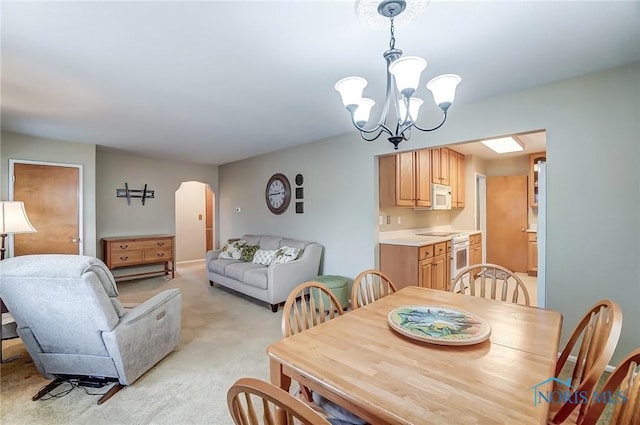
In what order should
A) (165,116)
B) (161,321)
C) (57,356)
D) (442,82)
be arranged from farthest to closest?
1. (165,116)
2. (161,321)
3. (57,356)
4. (442,82)

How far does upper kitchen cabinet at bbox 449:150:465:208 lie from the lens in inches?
197

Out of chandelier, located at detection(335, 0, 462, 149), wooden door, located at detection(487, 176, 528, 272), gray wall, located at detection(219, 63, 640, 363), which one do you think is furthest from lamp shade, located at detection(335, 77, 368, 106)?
wooden door, located at detection(487, 176, 528, 272)

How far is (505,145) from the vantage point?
4.53 m

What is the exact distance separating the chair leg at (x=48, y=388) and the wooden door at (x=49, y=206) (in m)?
2.70

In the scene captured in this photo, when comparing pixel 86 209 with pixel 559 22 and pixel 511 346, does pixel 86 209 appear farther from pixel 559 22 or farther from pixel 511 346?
pixel 559 22

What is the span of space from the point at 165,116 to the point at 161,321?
214 cm

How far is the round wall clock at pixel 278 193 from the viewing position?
485 cm

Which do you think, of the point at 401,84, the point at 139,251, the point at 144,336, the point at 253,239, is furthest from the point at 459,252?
the point at 139,251

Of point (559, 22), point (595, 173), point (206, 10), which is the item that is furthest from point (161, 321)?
point (595, 173)

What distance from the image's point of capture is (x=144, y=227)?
559cm

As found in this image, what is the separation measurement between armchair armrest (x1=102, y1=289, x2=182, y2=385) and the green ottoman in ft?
5.52

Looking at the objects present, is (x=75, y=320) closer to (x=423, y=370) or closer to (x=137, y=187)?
(x=423, y=370)

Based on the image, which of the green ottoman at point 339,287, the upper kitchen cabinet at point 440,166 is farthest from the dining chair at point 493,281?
the upper kitchen cabinet at point 440,166

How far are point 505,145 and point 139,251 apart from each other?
20.8ft
